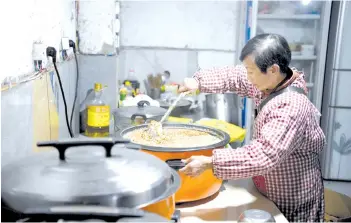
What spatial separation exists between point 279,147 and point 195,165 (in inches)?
11.6

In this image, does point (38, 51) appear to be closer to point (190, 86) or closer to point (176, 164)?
point (176, 164)

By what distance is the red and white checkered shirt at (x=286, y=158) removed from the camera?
136 cm

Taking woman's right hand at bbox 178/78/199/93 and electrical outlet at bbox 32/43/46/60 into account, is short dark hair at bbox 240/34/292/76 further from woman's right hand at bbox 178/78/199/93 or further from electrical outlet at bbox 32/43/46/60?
electrical outlet at bbox 32/43/46/60

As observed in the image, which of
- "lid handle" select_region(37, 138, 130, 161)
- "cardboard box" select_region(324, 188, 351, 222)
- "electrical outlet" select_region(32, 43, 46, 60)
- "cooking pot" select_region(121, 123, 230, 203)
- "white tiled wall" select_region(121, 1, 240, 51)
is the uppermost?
"white tiled wall" select_region(121, 1, 240, 51)

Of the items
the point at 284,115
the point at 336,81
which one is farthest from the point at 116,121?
the point at 336,81

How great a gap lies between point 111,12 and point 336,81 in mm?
2409

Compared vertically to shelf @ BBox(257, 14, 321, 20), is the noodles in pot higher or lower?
lower

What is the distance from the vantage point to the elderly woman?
136cm

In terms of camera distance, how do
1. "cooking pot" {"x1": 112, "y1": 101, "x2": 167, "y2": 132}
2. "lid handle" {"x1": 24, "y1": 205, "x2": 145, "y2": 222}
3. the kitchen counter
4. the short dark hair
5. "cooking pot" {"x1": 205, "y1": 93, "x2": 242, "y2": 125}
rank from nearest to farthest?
"lid handle" {"x1": 24, "y1": 205, "x2": 145, "y2": 222} → the kitchen counter → the short dark hair → "cooking pot" {"x1": 112, "y1": 101, "x2": 167, "y2": 132} → "cooking pot" {"x1": 205, "y1": 93, "x2": 242, "y2": 125}

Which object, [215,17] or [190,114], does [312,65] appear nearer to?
[215,17]

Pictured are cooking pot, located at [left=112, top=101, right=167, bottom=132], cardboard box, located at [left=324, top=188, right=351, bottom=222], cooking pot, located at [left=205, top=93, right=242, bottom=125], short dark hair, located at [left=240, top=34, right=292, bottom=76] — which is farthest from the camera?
cooking pot, located at [left=205, top=93, right=242, bottom=125]

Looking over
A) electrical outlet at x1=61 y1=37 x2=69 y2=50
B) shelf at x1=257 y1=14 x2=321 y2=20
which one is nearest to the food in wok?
electrical outlet at x1=61 y1=37 x2=69 y2=50

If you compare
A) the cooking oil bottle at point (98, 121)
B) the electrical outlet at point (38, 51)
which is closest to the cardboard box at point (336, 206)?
the cooking oil bottle at point (98, 121)

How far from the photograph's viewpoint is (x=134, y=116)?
7.07ft
